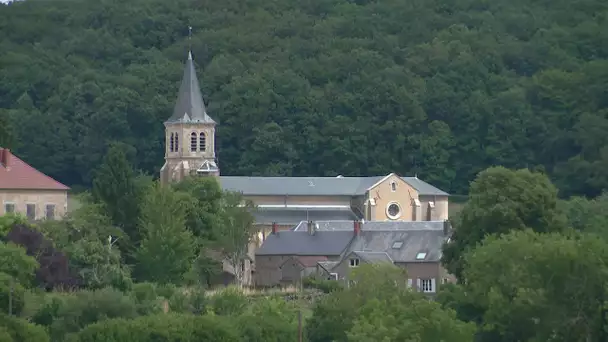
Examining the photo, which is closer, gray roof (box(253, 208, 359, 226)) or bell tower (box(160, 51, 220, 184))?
gray roof (box(253, 208, 359, 226))

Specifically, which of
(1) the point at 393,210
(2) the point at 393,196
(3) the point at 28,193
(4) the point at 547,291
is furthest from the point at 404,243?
(4) the point at 547,291

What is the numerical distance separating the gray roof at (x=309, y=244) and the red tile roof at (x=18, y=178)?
8.57 metres

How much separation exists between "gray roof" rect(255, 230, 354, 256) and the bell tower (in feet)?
59.2

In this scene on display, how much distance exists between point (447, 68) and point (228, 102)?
15757 mm

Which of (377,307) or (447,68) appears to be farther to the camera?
(447,68)

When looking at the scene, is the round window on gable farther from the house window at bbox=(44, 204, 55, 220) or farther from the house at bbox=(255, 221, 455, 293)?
the house window at bbox=(44, 204, 55, 220)

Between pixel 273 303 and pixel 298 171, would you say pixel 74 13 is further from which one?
pixel 273 303

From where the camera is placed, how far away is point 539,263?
185 ft

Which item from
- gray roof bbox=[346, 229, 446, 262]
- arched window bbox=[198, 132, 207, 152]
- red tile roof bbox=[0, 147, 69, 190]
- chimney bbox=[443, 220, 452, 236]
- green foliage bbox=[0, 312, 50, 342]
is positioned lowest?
green foliage bbox=[0, 312, 50, 342]

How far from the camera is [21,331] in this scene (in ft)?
189

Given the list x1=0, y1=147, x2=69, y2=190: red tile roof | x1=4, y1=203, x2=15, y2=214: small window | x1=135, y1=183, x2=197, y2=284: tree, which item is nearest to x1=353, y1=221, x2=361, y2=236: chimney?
x1=135, y1=183, x2=197, y2=284: tree

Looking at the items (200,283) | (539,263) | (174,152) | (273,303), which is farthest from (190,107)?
(539,263)

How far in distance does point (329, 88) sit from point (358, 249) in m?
55.9

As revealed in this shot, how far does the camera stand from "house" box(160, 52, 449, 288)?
102250mm
